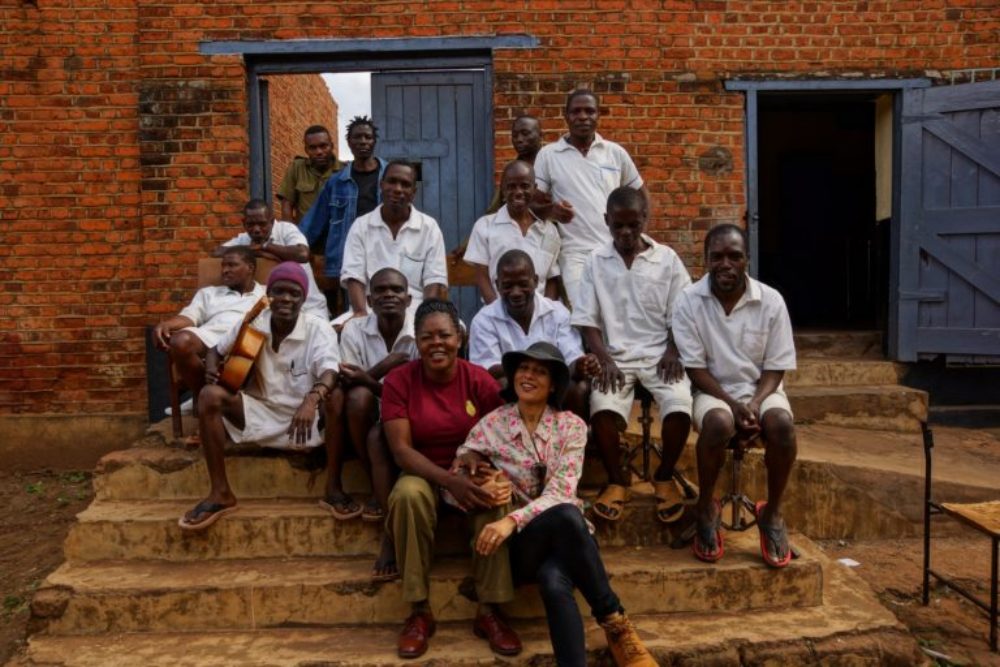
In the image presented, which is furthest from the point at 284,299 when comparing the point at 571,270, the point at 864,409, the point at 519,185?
the point at 864,409

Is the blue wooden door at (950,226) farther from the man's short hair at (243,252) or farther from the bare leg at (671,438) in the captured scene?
the man's short hair at (243,252)

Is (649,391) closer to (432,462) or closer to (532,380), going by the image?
(532,380)

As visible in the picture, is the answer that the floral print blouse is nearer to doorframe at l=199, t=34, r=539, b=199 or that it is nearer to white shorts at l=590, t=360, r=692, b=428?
white shorts at l=590, t=360, r=692, b=428

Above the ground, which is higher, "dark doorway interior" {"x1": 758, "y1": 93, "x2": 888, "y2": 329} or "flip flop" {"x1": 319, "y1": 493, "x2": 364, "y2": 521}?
"dark doorway interior" {"x1": 758, "y1": 93, "x2": 888, "y2": 329}

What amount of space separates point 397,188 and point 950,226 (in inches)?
161

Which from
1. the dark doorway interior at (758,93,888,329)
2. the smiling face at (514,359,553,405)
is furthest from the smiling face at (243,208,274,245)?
the dark doorway interior at (758,93,888,329)

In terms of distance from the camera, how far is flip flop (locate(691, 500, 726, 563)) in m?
3.25

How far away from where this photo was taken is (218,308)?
4199 millimetres

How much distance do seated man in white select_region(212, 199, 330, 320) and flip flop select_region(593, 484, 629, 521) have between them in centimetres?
198

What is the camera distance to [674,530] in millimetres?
3482

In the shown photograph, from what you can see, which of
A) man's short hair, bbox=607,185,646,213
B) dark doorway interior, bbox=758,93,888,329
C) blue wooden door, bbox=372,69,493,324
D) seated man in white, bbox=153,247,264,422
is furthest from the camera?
dark doorway interior, bbox=758,93,888,329

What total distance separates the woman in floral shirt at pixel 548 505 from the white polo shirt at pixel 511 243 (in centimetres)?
120

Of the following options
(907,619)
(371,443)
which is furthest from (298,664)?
(907,619)

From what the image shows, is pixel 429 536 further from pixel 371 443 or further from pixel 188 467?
pixel 188 467
